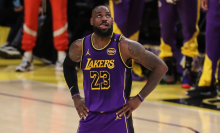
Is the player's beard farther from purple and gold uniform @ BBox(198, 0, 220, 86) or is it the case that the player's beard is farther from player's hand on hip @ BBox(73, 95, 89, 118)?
purple and gold uniform @ BBox(198, 0, 220, 86)

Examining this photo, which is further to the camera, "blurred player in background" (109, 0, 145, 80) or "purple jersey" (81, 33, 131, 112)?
"blurred player in background" (109, 0, 145, 80)

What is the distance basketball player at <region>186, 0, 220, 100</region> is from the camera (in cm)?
423

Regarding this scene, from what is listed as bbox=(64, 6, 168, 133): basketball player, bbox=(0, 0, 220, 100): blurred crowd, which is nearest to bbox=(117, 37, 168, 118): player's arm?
bbox=(64, 6, 168, 133): basketball player

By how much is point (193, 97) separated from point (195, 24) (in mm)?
889

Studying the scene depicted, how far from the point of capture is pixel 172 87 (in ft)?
16.7

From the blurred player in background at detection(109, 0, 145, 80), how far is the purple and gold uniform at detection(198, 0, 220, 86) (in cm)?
111

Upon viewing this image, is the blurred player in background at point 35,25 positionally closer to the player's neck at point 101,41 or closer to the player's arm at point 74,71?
the player's arm at point 74,71

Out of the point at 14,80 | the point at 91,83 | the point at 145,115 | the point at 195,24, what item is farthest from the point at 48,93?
the point at 91,83

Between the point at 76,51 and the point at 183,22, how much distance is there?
108 inches

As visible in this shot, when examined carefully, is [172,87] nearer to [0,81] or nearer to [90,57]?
[0,81]

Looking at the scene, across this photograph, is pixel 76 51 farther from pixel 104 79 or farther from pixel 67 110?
pixel 67 110

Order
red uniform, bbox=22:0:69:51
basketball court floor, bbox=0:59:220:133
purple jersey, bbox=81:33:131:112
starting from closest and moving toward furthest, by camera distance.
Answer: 1. purple jersey, bbox=81:33:131:112
2. basketball court floor, bbox=0:59:220:133
3. red uniform, bbox=22:0:69:51

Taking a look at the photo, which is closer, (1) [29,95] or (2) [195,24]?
(1) [29,95]

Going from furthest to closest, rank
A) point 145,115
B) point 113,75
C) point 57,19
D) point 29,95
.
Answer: point 57,19 → point 29,95 → point 145,115 → point 113,75
